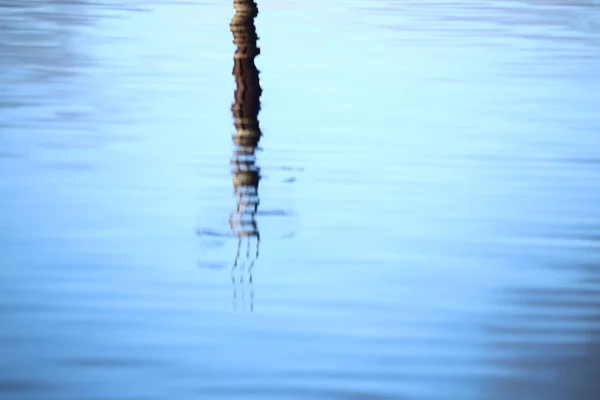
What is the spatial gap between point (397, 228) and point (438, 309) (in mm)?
622

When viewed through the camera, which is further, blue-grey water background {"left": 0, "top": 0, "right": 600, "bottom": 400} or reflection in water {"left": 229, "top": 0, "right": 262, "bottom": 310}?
reflection in water {"left": 229, "top": 0, "right": 262, "bottom": 310}

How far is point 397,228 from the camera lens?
335 cm

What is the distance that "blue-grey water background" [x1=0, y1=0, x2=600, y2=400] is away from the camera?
238 centimetres

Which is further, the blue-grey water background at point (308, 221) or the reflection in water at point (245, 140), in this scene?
the reflection in water at point (245, 140)

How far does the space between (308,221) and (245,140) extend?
38.7 inches

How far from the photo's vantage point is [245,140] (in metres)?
4.33

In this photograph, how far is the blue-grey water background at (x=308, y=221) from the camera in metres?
2.38

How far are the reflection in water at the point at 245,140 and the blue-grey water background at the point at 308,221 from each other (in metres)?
0.03

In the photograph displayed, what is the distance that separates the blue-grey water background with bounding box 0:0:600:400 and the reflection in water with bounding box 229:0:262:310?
0.10 feet

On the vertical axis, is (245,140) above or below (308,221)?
above

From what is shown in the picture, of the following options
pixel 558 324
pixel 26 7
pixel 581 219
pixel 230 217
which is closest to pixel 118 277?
pixel 230 217

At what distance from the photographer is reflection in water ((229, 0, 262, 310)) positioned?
319 centimetres

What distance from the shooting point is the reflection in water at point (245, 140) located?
3186 mm

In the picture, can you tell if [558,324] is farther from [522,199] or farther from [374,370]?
[522,199]
